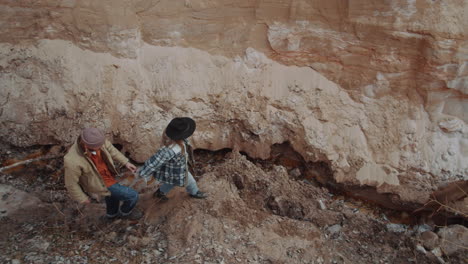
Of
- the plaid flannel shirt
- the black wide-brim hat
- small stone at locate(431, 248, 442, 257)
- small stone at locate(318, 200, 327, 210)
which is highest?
the black wide-brim hat

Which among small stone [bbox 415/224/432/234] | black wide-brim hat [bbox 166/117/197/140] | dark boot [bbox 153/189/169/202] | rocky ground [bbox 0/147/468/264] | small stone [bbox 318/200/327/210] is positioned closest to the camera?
black wide-brim hat [bbox 166/117/197/140]

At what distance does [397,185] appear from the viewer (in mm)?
4762

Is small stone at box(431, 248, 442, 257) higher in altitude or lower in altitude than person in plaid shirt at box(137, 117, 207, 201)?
lower

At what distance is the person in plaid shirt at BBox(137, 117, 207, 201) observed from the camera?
323 centimetres

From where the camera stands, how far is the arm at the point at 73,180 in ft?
9.91

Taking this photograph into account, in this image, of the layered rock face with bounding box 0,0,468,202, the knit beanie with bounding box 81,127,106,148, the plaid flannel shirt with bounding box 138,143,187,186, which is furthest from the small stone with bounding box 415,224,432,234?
the knit beanie with bounding box 81,127,106,148

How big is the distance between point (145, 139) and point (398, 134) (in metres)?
3.70

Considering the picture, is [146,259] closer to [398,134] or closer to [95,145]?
[95,145]

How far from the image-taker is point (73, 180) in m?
3.08

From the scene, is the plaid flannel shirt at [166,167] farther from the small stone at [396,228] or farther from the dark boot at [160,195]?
the small stone at [396,228]

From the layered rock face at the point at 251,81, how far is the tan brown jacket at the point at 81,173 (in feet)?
5.13

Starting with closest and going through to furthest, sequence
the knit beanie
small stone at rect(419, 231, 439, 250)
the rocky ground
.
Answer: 1. the knit beanie
2. the rocky ground
3. small stone at rect(419, 231, 439, 250)

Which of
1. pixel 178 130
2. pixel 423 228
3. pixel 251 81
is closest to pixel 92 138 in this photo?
pixel 178 130

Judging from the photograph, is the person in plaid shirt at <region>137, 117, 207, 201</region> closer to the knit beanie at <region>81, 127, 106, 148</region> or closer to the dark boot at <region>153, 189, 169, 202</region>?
the dark boot at <region>153, 189, 169, 202</region>
